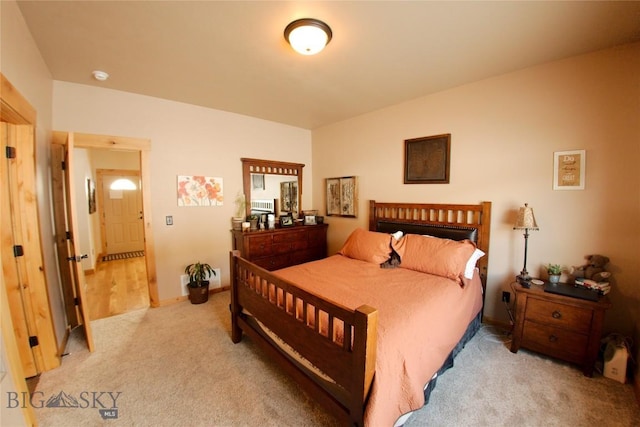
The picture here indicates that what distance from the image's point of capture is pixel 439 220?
2.96 m

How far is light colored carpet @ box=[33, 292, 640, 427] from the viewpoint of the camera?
1562 millimetres

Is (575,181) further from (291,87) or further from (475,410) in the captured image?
(291,87)

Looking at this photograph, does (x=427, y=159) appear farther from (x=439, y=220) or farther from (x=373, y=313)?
(x=373, y=313)

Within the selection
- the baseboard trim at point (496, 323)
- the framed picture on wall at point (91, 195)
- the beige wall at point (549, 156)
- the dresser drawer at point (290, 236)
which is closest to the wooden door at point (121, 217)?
the framed picture on wall at point (91, 195)

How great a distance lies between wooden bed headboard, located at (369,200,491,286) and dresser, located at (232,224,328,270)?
3.52 ft

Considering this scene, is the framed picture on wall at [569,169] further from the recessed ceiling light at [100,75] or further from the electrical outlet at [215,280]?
the recessed ceiling light at [100,75]

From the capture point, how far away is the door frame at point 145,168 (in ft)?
8.92

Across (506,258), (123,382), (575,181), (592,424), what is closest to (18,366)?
(123,382)

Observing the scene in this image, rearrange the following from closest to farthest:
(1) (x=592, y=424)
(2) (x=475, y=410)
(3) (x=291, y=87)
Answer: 1. (1) (x=592, y=424)
2. (2) (x=475, y=410)
3. (3) (x=291, y=87)

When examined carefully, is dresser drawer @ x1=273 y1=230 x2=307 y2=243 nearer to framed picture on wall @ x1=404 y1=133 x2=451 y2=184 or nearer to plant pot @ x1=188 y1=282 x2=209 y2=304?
plant pot @ x1=188 y1=282 x2=209 y2=304

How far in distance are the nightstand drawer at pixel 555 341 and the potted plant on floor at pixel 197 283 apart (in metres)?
3.56

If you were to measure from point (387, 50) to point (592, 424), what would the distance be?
118 inches

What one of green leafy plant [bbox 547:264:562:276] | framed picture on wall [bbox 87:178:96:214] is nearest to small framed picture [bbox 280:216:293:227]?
green leafy plant [bbox 547:264:562:276]

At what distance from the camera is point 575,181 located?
217cm
